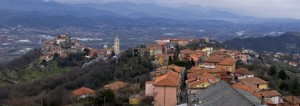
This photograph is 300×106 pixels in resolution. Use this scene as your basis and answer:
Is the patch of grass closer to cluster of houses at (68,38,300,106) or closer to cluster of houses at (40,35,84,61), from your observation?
cluster of houses at (40,35,84,61)

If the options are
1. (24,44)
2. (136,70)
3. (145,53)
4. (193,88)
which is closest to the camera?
(193,88)

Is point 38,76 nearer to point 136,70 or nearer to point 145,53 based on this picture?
point 145,53

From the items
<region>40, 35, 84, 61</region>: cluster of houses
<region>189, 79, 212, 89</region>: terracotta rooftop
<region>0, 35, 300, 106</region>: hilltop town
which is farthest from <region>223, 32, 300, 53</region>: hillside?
<region>189, 79, 212, 89</region>: terracotta rooftop

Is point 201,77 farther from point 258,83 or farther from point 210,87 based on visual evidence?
point 210,87

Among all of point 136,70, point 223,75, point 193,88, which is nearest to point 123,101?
point 193,88

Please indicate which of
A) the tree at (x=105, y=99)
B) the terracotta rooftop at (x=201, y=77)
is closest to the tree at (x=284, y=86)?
the terracotta rooftop at (x=201, y=77)

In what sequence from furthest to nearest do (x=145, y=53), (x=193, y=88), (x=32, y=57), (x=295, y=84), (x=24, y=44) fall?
(x=24, y=44) < (x=32, y=57) < (x=145, y=53) < (x=295, y=84) < (x=193, y=88)

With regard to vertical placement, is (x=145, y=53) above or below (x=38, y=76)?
above
